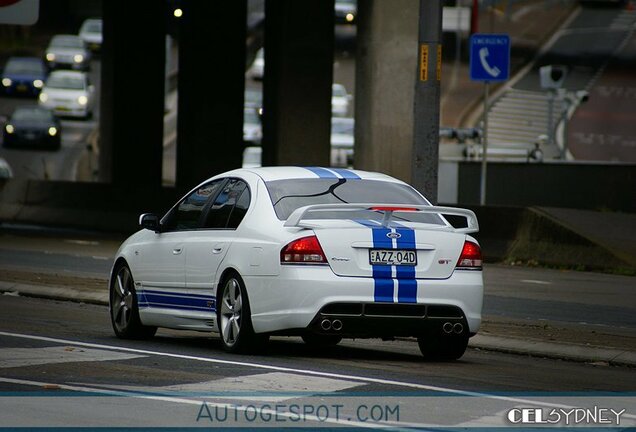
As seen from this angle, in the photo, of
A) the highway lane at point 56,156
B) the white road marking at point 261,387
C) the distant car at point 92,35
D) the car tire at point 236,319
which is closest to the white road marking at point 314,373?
the white road marking at point 261,387

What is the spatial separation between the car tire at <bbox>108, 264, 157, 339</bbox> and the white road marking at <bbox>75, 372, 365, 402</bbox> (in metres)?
3.31

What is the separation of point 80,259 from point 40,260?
2.46 ft

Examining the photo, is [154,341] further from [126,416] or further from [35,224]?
[35,224]

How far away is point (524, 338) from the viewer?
48.8 feet

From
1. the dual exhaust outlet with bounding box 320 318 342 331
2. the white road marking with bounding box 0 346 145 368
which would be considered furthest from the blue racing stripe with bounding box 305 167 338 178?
the white road marking with bounding box 0 346 145 368

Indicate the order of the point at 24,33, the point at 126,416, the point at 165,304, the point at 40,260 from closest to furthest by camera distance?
the point at 126,416
the point at 165,304
the point at 40,260
the point at 24,33

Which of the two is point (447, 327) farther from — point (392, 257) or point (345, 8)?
point (345, 8)

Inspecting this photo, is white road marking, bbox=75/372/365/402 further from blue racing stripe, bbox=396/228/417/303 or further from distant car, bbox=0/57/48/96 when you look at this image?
distant car, bbox=0/57/48/96

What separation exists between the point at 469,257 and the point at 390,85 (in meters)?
16.9

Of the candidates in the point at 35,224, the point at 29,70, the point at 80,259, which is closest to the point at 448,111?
the point at 29,70

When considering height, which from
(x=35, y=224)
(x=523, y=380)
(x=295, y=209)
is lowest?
(x=35, y=224)

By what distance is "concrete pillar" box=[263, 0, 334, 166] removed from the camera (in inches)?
1377

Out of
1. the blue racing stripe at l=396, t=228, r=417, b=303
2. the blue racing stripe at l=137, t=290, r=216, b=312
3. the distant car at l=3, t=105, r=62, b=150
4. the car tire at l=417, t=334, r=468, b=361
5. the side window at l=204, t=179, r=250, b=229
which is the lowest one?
the distant car at l=3, t=105, r=62, b=150

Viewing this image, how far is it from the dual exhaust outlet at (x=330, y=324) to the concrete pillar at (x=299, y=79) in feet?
74.8
